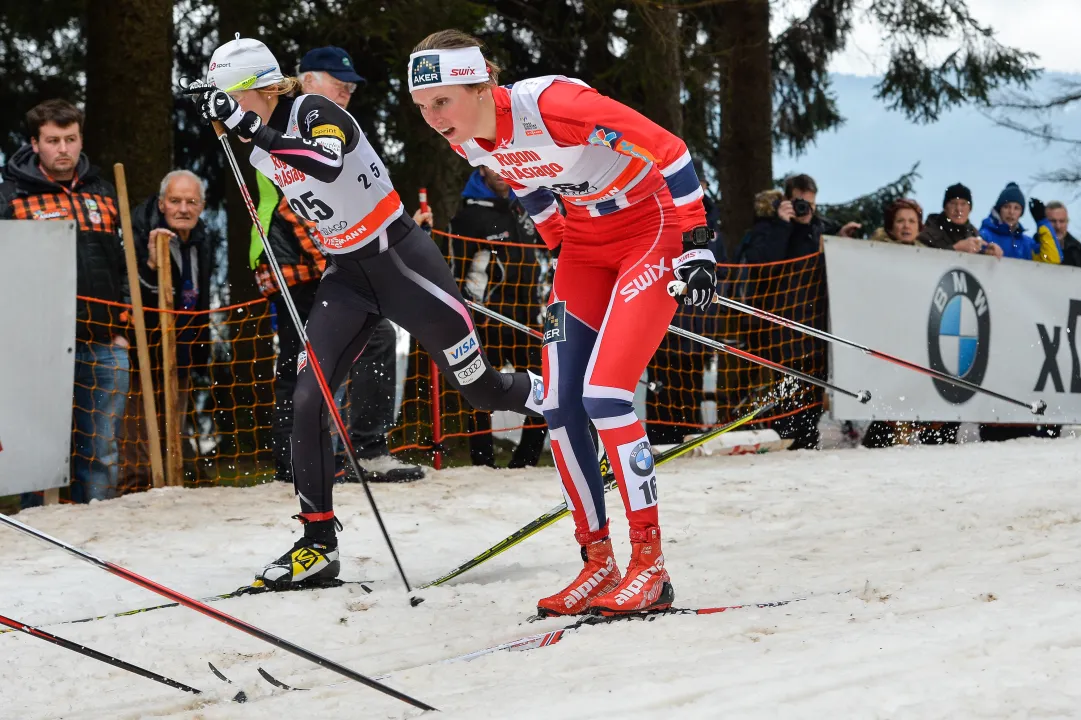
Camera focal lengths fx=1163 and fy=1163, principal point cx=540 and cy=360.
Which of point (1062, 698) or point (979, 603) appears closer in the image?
point (1062, 698)

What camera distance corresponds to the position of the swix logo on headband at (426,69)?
3645 millimetres

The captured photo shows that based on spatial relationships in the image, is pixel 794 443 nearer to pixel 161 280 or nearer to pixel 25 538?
pixel 161 280

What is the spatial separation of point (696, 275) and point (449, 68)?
100 centimetres

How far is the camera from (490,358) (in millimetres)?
7492

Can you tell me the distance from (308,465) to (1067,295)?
7.48m

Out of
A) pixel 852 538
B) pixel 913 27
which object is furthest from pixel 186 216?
pixel 913 27

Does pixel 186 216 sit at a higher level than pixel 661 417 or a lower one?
higher

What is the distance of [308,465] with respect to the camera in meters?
4.39

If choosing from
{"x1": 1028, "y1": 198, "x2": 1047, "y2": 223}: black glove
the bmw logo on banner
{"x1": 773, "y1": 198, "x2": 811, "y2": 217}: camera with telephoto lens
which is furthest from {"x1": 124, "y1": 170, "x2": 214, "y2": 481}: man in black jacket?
{"x1": 1028, "y1": 198, "x2": 1047, "y2": 223}: black glove

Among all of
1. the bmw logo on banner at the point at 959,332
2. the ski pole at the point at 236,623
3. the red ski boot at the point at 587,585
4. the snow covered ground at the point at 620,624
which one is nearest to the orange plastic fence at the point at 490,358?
the snow covered ground at the point at 620,624

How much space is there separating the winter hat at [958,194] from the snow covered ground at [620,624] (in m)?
3.19

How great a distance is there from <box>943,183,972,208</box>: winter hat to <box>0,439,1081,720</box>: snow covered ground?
319 centimetres

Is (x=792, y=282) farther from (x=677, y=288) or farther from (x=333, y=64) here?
(x=677, y=288)

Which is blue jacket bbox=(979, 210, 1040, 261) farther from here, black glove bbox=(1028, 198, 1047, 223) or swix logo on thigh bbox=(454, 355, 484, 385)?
swix logo on thigh bbox=(454, 355, 484, 385)
